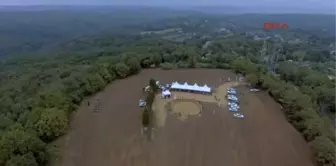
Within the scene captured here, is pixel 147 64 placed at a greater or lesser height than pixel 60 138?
greater

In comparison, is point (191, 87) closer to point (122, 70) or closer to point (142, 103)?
point (142, 103)

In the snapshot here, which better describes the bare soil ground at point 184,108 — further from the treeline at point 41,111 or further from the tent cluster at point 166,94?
the treeline at point 41,111

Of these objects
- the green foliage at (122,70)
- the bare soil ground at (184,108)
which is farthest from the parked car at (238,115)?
the green foliage at (122,70)

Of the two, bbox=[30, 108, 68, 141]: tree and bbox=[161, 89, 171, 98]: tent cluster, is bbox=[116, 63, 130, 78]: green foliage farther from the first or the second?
bbox=[30, 108, 68, 141]: tree

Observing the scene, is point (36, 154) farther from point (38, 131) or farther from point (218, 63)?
point (218, 63)

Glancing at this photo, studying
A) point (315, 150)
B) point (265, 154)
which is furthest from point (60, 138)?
point (315, 150)

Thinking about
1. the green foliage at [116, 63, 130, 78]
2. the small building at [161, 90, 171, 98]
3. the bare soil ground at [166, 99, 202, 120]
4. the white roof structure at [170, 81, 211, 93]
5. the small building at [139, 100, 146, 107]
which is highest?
the green foliage at [116, 63, 130, 78]

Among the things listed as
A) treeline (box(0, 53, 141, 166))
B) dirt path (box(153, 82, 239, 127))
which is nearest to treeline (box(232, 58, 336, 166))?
dirt path (box(153, 82, 239, 127))

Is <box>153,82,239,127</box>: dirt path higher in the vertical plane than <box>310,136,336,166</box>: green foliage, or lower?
higher
